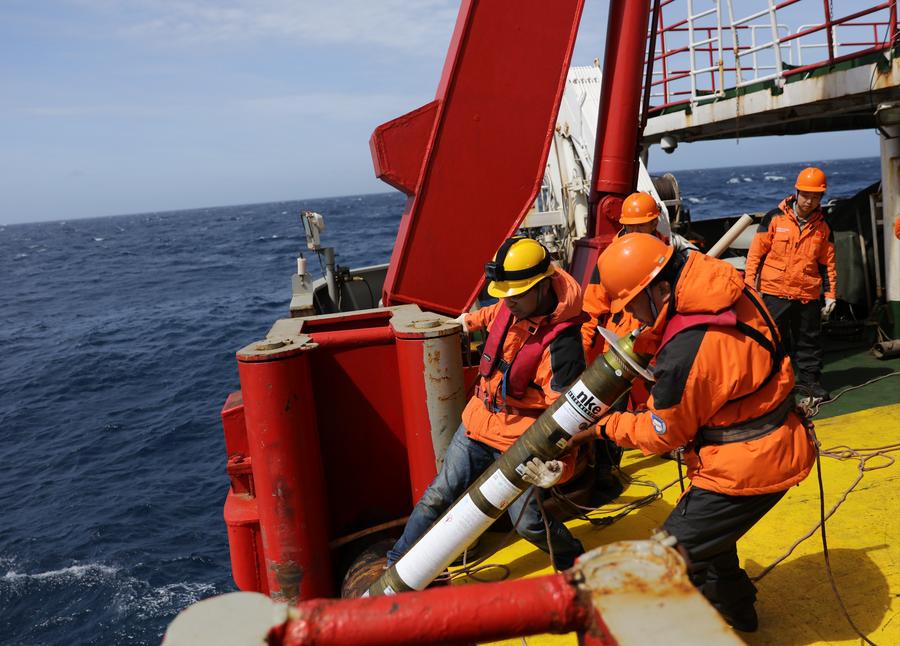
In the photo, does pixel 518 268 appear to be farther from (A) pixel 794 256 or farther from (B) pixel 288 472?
(A) pixel 794 256

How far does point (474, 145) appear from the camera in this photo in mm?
4855

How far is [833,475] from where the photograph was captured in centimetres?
483

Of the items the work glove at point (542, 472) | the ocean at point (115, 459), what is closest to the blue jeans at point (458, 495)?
the work glove at point (542, 472)

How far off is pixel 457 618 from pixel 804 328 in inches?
221

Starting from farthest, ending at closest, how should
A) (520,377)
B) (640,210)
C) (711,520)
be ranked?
(640,210) → (520,377) → (711,520)

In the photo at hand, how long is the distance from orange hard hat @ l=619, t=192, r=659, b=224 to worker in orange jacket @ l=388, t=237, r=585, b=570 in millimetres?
1805

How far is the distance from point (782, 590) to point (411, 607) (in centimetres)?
291

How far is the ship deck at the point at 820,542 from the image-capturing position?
340cm

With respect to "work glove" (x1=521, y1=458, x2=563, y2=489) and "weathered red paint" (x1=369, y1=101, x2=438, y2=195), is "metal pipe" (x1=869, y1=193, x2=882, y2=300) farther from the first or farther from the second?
"work glove" (x1=521, y1=458, x2=563, y2=489)

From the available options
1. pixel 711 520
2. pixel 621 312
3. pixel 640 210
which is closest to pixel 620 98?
pixel 640 210

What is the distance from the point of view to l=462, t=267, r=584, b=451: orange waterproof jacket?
137 inches

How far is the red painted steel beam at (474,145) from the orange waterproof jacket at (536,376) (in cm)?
142

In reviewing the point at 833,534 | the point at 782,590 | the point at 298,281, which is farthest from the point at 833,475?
the point at 298,281

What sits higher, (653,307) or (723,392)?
(653,307)
